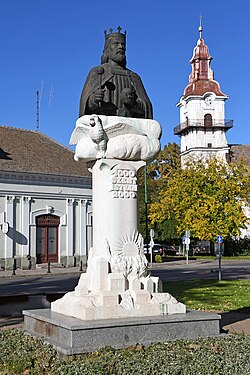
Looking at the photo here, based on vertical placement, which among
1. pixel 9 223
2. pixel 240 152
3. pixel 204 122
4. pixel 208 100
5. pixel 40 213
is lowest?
pixel 9 223

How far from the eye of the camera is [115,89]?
342 inches

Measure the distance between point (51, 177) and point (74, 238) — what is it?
4258 mm

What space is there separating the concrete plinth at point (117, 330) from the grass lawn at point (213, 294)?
5.61 meters

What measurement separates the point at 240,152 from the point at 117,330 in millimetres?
67083

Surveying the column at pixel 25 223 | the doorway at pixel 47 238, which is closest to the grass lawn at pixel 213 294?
the column at pixel 25 223

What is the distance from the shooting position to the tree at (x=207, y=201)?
152 ft

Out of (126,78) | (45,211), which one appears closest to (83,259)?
(45,211)

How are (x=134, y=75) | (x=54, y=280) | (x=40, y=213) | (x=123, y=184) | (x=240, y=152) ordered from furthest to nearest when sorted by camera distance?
(x=240, y=152), (x=40, y=213), (x=54, y=280), (x=134, y=75), (x=123, y=184)

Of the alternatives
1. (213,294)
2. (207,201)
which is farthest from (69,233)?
(213,294)

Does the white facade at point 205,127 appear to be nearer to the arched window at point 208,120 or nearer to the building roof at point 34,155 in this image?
the arched window at point 208,120

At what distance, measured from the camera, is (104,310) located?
7355mm

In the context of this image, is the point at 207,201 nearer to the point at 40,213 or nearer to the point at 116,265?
the point at 40,213

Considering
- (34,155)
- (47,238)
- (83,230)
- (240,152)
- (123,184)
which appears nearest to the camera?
(123,184)

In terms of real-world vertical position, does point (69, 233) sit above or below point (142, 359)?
above
